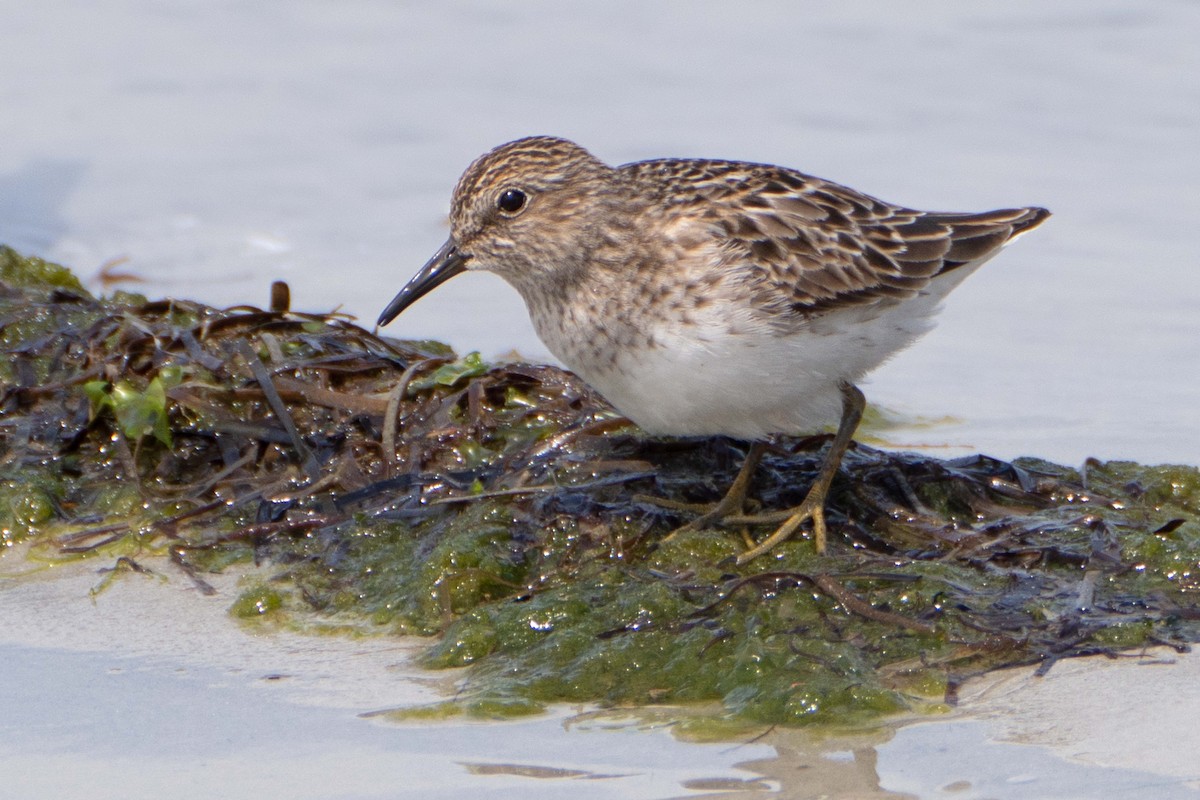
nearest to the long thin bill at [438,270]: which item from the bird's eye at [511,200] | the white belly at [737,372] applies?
the bird's eye at [511,200]

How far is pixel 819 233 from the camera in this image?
4.95 m

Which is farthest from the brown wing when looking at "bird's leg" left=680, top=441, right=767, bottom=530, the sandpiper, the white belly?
"bird's leg" left=680, top=441, right=767, bottom=530

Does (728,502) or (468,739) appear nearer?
(468,739)

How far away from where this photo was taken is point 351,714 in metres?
3.75

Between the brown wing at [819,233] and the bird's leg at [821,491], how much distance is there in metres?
0.35

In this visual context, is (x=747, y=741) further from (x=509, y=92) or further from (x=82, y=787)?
(x=509, y=92)

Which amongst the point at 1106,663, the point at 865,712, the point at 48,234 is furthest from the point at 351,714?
the point at 48,234

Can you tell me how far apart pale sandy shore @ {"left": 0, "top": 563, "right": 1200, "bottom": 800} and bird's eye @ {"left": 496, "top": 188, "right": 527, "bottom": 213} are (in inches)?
58.9

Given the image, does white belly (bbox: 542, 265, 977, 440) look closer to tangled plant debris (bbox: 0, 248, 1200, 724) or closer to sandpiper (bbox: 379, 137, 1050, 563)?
sandpiper (bbox: 379, 137, 1050, 563)

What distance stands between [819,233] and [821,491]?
2.69 feet

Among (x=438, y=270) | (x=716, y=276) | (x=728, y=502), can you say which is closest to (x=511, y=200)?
(x=438, y=270)

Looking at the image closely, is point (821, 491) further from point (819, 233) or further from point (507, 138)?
point (507, 138)

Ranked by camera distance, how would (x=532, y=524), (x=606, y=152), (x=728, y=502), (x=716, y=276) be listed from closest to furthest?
→ 1. (x=716, y=276)
2. (x=532, y=524)
3. (x=728, y=502)
4. (x=606, y=152)

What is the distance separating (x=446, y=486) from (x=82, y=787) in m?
1.75
